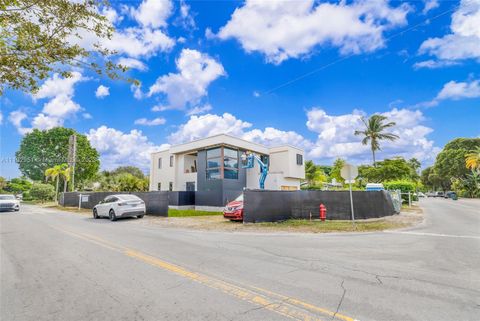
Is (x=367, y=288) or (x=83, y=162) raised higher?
(x=83, y=162)

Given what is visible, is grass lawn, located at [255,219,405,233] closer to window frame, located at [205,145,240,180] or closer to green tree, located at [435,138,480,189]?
window frame, located at [205,145,240,180]

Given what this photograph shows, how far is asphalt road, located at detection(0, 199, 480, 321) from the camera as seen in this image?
11.2 ft

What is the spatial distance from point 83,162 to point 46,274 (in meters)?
50.4

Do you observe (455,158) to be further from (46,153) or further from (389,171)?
(46,153)

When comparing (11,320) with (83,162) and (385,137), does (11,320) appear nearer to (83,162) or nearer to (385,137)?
(385,137)

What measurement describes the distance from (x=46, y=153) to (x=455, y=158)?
80.9m

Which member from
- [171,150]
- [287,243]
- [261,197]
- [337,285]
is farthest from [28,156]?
[337,285]

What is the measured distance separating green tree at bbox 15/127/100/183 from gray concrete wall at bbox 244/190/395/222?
151 feet

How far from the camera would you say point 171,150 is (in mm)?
29109

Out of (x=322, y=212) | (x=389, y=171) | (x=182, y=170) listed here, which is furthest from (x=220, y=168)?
(x=389, y=171)

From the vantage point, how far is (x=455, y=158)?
178 ft

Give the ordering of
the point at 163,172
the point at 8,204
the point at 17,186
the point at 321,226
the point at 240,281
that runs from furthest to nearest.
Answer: the point at 17,186 → the point at 163,172 → the point at 8,204 → the point at 321,226 → the point at 240,281

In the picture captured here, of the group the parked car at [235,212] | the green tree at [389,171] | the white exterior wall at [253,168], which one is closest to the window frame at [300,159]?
the white exterior wall at [253,168]

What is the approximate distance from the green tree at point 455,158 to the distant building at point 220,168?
144 feet
